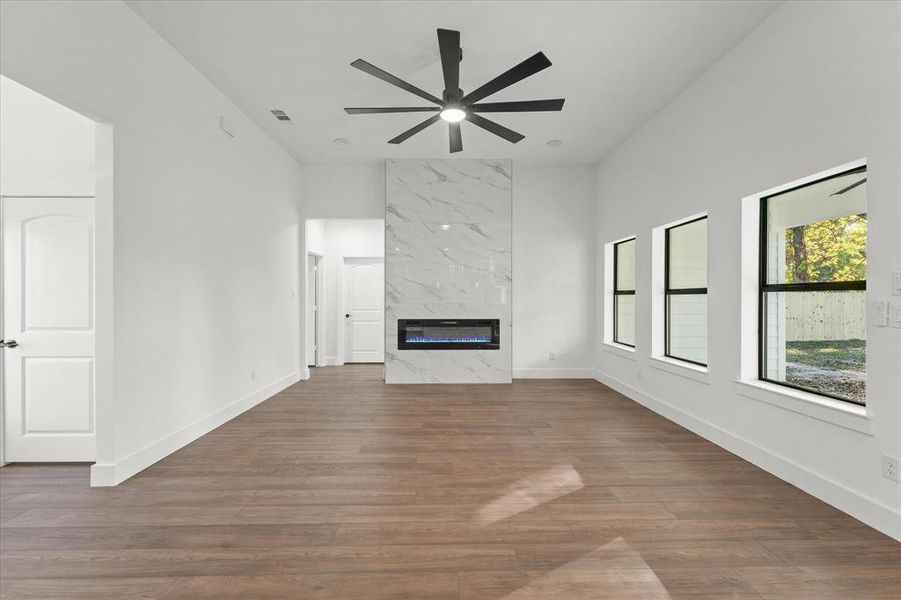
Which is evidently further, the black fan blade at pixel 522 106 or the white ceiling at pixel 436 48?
the black fan blade at pixel 522 106

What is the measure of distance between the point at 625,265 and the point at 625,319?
2.33ft

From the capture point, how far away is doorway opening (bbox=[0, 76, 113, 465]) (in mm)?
3055

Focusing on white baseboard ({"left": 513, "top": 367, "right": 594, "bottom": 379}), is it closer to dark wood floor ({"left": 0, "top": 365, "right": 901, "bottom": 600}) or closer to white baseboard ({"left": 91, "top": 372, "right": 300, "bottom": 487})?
dark wood floor ({"left": 0, "top": 365, "right": 901, "bottom": 600})

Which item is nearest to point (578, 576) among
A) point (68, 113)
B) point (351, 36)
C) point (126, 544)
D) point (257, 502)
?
point (257, 502)

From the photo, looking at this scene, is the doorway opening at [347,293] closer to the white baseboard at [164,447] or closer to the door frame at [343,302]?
the door frame at [343,302]

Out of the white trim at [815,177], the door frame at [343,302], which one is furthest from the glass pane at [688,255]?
the door frame at [343,302]

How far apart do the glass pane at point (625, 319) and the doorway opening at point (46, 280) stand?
542cm

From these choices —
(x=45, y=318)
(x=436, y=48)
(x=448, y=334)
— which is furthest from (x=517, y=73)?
(x=448, y=334)

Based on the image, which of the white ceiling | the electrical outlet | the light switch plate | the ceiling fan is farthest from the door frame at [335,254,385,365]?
the electrical outlet

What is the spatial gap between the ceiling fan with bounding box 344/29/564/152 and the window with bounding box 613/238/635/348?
2646 mm

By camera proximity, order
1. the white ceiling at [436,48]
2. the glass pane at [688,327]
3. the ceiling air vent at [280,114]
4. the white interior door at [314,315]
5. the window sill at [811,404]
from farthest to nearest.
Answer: the white interior door at [314,315] → the ceiling air vent at [280,114] → the glass pane at [688,327] → the white ceiling at [436,48] → the window sill at [811,404]

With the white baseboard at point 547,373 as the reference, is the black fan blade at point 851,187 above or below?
above

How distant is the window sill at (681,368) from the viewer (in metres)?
3.84

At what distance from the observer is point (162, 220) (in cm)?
332
